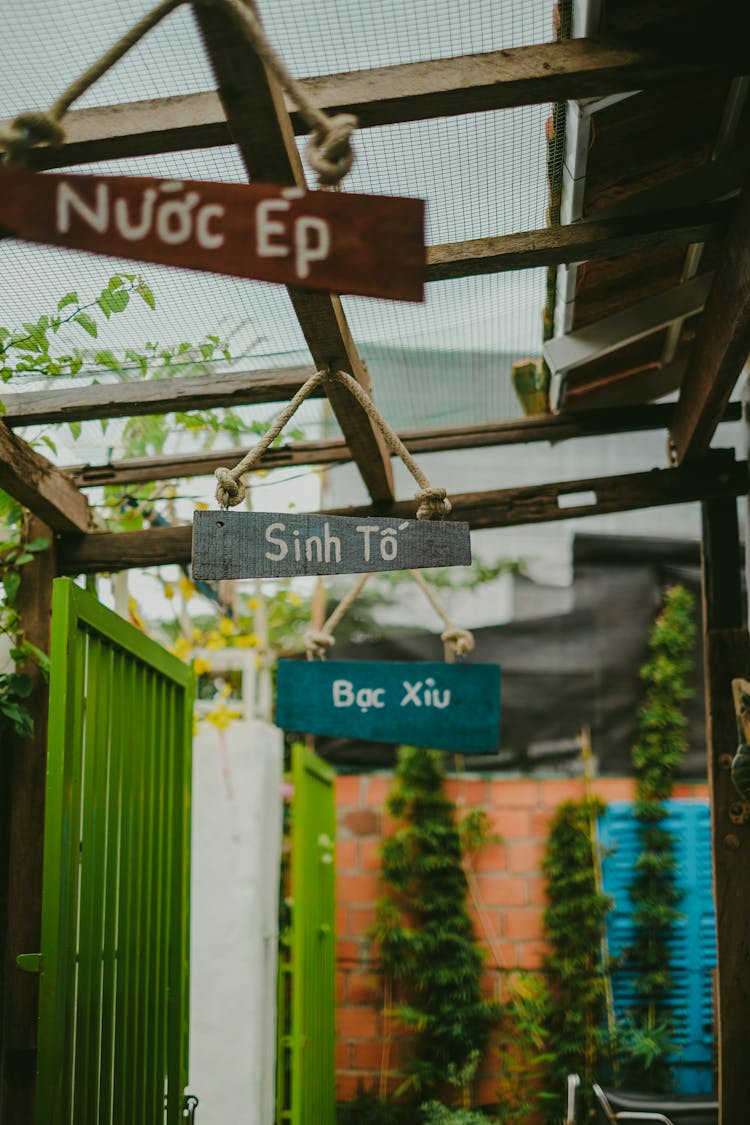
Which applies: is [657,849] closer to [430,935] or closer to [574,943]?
[574,943]

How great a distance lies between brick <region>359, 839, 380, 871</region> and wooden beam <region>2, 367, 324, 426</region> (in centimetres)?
345

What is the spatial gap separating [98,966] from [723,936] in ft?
5.34

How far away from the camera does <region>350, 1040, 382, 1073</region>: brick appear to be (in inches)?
215

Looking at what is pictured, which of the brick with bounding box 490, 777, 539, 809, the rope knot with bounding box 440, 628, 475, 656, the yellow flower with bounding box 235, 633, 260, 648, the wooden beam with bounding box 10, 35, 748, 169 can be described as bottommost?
the brick with bounding box 490, 777, 539, 809

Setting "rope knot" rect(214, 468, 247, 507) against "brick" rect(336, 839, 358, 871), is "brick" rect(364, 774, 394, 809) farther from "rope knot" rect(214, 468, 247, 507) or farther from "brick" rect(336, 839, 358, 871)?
"rope knot" rect(214, 468, 247, 507)

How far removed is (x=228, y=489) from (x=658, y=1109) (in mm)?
3334

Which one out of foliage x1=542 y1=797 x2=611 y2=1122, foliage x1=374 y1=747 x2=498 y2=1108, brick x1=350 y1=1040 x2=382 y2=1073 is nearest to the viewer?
foliage x1=542 y1=797 x2=611 y2=1122

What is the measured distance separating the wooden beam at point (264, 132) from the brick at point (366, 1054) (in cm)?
417

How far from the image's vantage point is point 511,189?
2.16m

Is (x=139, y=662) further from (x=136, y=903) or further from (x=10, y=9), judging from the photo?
(x=10, y=9)

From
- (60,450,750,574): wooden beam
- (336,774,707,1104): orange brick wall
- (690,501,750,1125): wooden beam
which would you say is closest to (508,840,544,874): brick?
(336,774,707,1104): orange brick wall

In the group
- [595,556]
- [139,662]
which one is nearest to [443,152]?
[139,662]

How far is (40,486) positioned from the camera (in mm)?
2787

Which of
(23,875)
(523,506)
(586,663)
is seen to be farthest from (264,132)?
(586,663)
